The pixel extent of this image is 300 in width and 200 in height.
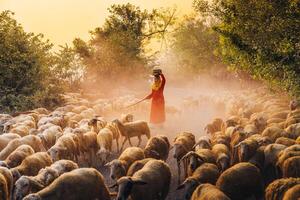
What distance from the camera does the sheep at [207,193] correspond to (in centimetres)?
830

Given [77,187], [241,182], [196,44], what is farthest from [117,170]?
[196,44]

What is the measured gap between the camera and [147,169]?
10.5 meters

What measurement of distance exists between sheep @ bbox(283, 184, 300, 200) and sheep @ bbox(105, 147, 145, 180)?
440 cm

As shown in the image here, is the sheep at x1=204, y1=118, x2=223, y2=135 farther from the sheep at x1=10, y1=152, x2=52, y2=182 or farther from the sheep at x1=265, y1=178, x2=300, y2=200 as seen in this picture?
the sheep at x1=265, y1=178, x2=300, y2=200

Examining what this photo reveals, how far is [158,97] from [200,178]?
9.06m

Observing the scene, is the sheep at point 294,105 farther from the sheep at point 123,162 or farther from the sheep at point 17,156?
the sheep at point 17,156

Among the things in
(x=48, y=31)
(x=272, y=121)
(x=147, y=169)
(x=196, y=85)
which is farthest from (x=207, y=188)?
(x=48, y=31)

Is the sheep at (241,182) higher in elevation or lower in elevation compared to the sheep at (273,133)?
lower

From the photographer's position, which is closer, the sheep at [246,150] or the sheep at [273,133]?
the sheep at [246,150]

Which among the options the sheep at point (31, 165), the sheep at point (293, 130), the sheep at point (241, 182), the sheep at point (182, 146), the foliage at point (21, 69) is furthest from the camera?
the foliage at point (21, 69)

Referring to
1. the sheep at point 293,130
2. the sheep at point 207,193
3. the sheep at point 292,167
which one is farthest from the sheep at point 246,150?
the sheep at point 207,193

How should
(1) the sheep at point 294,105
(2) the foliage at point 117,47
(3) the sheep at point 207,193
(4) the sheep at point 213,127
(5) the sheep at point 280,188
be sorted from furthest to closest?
(2) the foliage at point 117,47 < (1) the sheep at point 294,105 < (4) the sheep at point 213,127 < (5) the sheep at point 280,188 < (3) the sheep at point 207,193

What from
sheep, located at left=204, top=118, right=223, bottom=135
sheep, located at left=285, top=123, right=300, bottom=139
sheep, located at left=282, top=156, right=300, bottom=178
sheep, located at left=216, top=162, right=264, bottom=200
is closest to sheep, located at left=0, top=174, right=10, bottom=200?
sheep, located at left=216, top=162, right=264, bottom=200

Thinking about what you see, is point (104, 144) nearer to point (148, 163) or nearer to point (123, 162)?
point (123, 162)
